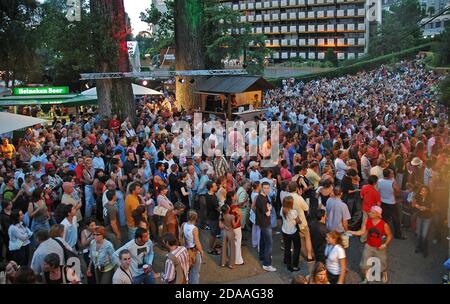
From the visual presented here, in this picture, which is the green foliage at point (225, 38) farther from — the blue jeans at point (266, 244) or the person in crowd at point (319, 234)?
the person in crowd at point (319, 234)

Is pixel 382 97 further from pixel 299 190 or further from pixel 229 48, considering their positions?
pixel 299 190

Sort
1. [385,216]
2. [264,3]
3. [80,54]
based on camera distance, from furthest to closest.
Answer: [264,3] < [80,54] < [385,216]

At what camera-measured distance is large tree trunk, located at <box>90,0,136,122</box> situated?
53.9ft

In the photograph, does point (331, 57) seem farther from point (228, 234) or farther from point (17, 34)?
point (228, 234)

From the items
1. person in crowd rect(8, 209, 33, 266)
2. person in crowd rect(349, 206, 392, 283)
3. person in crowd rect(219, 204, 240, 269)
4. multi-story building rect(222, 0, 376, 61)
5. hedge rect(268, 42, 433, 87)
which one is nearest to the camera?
person in crowd rect(349, 206, 392, 283)

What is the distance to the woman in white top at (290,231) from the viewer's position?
252 inches

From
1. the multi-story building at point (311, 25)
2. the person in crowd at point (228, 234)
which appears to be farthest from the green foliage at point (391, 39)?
the person in crowd at point (228, 234)

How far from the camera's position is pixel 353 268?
6.83 metres

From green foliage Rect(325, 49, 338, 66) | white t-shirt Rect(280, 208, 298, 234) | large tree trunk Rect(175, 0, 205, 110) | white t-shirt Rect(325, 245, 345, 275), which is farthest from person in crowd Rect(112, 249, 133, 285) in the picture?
green foliage Rect(325, 49, 338, 66)

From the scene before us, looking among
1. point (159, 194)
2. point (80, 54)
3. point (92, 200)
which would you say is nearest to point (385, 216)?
point (159, 194)

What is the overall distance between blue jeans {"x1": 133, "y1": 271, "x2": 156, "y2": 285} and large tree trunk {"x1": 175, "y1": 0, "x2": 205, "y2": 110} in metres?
17.7

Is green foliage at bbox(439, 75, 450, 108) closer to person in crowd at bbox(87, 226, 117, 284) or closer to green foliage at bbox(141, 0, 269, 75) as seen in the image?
green foliage at bbox(141, 0, 269, 75)

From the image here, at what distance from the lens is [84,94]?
2041 centimetres

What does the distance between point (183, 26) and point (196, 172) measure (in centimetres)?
1533
